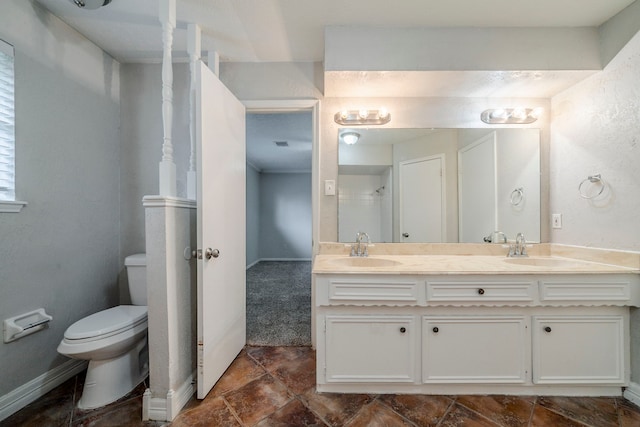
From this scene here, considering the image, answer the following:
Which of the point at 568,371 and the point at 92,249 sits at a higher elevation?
the point at 92,249

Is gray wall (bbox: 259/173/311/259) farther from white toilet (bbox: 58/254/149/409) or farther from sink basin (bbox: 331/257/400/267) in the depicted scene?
white toilet (bbox: 58/254/149/409)

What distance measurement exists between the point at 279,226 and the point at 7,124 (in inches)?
183

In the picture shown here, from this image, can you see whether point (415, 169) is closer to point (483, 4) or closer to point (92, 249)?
point (483, 4)

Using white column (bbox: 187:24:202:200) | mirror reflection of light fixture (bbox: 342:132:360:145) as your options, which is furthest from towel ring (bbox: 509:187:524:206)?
white column (bbox: 187:24:202:200)

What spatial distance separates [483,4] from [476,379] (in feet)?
7.12

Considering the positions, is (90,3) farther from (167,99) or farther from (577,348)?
(577,348)

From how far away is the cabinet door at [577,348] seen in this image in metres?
1.37

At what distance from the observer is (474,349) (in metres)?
1.37

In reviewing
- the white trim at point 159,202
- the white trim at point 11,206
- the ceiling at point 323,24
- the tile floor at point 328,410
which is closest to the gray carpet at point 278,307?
the tile floor at point 328,410

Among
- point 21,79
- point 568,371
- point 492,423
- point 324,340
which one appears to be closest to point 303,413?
point 324,340

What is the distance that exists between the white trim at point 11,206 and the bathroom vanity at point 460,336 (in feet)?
5.58

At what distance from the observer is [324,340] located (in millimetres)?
1381

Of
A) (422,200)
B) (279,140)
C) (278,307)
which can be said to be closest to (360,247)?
(422,200)

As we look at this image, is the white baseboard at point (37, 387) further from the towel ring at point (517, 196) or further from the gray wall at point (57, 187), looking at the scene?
the towel ring at point (517, 196)
